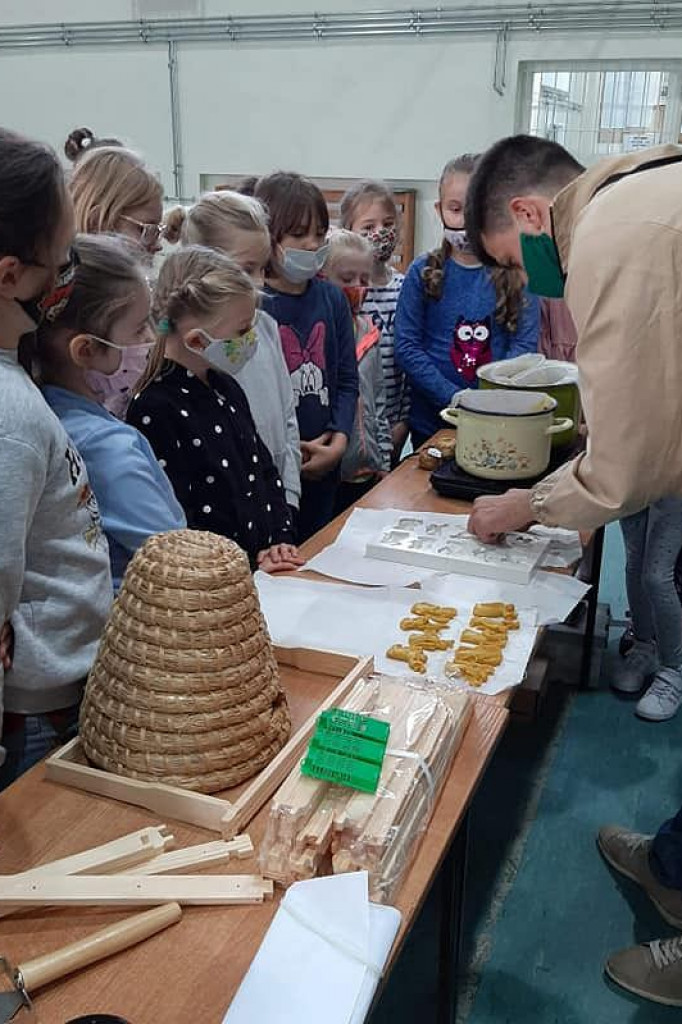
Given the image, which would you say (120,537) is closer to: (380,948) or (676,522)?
(380,948)

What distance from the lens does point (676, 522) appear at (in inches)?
99.3

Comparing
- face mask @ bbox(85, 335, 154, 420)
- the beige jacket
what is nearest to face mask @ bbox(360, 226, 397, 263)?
face mask @ bbox(85, 335, 154, 420)

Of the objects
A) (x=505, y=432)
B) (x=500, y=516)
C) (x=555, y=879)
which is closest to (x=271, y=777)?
(x=500, y=516)

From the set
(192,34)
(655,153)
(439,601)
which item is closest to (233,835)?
(439,601)

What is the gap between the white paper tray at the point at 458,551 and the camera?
1701 millimetres

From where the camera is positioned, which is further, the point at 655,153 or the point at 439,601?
the point at 439,601

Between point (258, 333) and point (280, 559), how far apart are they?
0.61 meters

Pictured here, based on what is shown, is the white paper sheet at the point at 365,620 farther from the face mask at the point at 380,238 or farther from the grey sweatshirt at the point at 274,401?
the face mask at the point at 380,238

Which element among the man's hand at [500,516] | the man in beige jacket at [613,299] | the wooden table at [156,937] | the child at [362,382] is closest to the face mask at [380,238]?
the child at [362,382]

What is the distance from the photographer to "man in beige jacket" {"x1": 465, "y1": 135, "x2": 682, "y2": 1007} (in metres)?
1.16

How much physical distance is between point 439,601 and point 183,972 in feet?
2.92

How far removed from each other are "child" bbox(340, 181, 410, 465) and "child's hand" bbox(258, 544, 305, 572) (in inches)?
51.6

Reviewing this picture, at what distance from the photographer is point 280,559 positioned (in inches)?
69.4

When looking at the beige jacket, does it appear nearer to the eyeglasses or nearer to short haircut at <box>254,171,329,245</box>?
short haircut at <box>254,171,329,245</box>
